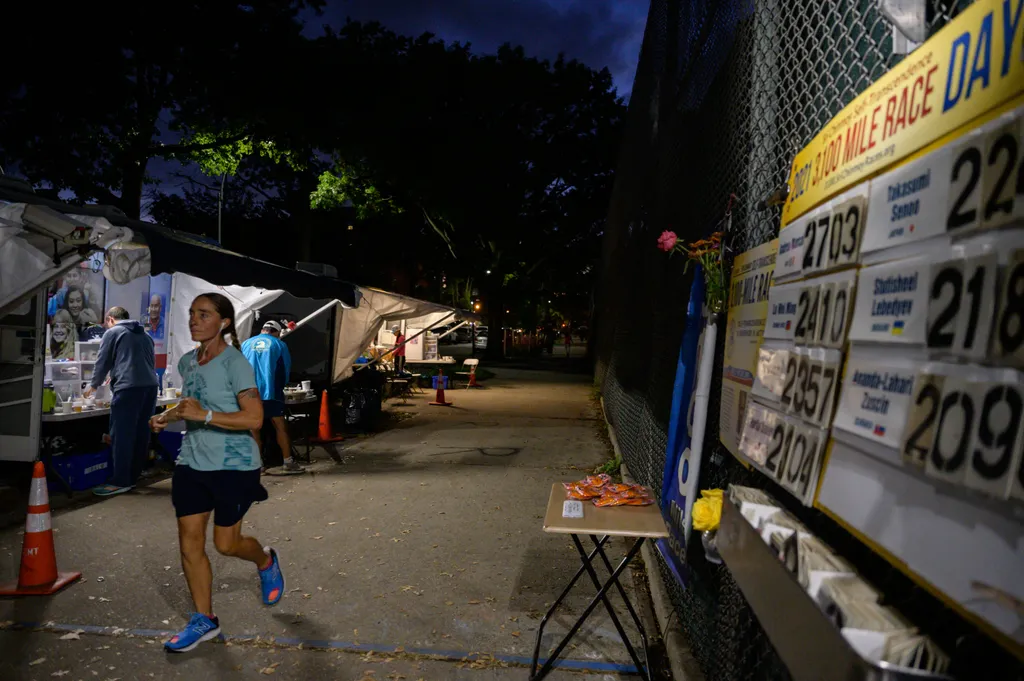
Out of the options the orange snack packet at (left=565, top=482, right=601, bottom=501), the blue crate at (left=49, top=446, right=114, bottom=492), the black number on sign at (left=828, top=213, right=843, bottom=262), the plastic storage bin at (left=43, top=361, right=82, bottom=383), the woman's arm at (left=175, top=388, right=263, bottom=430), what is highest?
the black number on sign at (left=828, top=213, right=843, bottom=262)

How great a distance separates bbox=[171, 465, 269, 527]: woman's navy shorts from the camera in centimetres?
374

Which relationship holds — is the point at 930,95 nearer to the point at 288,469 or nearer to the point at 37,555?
the point at 37,555

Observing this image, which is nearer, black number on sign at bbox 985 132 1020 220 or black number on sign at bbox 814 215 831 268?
black number on sign at bbox 985 132 1020 220

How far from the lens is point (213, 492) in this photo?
12.4 feet

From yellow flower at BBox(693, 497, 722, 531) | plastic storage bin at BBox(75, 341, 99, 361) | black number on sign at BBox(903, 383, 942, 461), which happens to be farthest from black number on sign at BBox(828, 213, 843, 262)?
plastic storage bin at BBox(75, 341, 99, 361)

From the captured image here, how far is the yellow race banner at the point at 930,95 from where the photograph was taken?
1114mm

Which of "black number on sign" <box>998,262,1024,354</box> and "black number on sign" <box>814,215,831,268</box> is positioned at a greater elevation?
"black number on sign" <box>814,215,831,268</box>

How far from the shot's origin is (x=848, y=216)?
1.68 m

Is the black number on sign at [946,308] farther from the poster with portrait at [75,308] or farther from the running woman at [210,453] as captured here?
the poster with portrait at [75,308]

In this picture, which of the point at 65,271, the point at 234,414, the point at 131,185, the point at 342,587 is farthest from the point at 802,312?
the point at 131,185

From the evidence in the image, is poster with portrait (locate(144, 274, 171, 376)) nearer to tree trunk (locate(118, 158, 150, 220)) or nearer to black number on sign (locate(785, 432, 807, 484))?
A: tree trunk (locate(118, 158, 150, 220))

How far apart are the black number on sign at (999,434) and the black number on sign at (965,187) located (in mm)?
317

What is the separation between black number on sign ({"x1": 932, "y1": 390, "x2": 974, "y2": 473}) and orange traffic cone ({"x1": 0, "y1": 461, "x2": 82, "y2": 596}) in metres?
5.31


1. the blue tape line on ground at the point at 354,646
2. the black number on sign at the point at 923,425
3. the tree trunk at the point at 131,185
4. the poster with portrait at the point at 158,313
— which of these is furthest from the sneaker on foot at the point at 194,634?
the tree trunk at the point at 131,185
